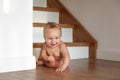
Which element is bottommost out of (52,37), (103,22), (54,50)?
(54,50)

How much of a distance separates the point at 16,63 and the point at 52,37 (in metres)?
0.33

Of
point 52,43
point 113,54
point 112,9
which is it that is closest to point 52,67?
point 52,43

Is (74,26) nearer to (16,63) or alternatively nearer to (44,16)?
(44,16)

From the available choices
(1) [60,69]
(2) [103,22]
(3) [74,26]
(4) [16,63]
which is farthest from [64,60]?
(3) [74,26]

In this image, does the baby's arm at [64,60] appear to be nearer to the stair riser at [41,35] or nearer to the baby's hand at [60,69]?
the baby's hand at [60,69]

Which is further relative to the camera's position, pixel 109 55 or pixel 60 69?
pixel 109 55

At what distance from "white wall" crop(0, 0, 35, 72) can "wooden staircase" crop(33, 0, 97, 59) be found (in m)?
0.62

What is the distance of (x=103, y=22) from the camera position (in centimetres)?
239

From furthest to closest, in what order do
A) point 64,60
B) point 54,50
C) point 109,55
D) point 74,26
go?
point 74,26, point 109,55, point 54,50, point 64,60

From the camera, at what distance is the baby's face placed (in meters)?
1.78

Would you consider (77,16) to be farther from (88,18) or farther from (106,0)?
(106,0)

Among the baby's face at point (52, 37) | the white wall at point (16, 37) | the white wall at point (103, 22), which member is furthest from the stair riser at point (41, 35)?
the white wall at point (16, 37)

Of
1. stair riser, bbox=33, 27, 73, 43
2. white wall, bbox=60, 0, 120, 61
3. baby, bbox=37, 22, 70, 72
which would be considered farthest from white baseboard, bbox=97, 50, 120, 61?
baby, bbox=37, 22, 70, 72

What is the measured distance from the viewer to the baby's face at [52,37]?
1778 mm
